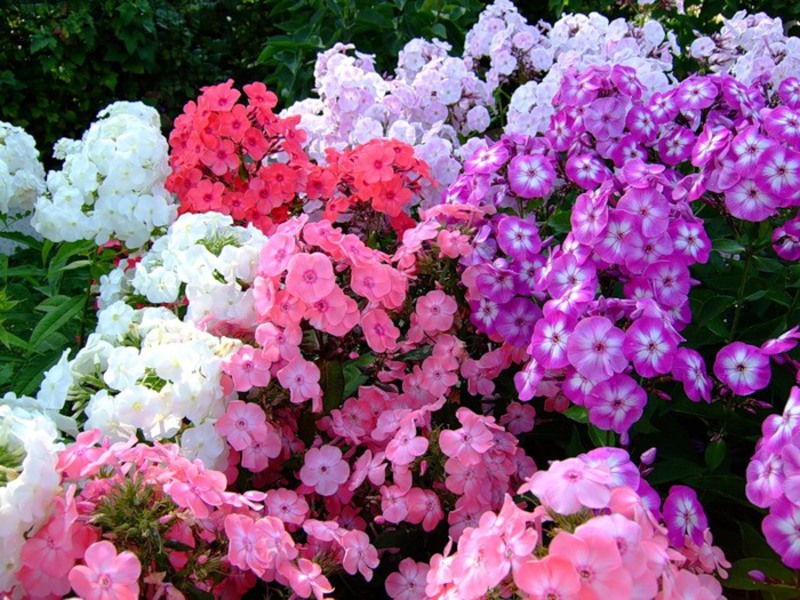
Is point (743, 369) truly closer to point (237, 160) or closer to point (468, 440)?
point (468, 440)

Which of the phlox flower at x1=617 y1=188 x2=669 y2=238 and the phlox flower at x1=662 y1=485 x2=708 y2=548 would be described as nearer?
the phlox flower at x1=662 y1=485 x2=708 y2=548

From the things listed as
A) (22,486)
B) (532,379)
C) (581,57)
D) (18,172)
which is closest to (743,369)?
(532,379)

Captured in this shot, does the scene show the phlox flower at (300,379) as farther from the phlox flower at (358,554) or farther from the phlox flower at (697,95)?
the phlox flower at (697,95)

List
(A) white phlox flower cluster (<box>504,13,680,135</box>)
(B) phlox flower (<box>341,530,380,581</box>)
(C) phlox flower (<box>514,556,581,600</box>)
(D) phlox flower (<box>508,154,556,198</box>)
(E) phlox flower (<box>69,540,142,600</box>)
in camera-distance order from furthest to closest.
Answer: (A) white phlox flower cluster (<box>504,13,680,135</box>)
(D) phlox flower (<box>508,154,556,198</box>)
(B) phlox flower (<box>341,530,380,581</box>)
(E) phlox flower (<box>69,540,142,600</box>)
(C) phlox flower (<box>514,556,581,600</box>)

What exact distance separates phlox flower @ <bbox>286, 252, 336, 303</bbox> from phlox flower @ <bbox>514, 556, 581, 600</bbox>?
0.66 m

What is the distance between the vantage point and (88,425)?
141 cm

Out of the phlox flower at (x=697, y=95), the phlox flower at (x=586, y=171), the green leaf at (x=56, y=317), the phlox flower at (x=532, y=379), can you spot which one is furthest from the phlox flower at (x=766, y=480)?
the green leaf at (x=56, y=317)

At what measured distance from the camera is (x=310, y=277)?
4.71ft

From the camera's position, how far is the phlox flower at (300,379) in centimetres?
146

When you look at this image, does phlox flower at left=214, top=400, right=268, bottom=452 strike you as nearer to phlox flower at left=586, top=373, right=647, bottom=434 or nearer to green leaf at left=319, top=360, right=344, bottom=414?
green leaf at left=319, top=360, right=344, bottom=414

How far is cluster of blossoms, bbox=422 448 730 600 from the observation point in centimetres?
89

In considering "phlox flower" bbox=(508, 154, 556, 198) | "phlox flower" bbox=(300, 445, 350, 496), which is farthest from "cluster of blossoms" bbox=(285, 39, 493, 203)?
"phlox flower" bbox=(300, 445, 350, 496)

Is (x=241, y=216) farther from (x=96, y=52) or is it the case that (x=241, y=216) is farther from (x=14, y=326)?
(x=96, y=52)

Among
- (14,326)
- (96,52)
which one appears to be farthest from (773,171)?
(96,52)
